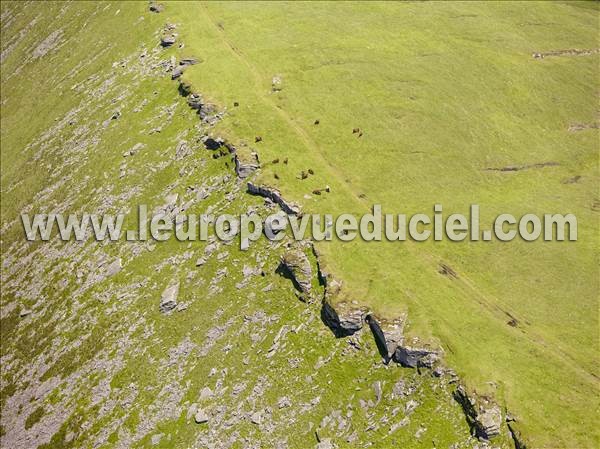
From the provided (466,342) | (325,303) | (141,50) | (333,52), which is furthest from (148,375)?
(141,50)

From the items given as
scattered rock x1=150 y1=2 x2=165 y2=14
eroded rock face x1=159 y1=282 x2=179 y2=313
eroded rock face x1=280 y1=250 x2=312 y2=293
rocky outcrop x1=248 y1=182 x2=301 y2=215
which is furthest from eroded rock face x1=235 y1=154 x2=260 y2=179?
scattered rock x1=150 y1=2 x2=165 y2=14

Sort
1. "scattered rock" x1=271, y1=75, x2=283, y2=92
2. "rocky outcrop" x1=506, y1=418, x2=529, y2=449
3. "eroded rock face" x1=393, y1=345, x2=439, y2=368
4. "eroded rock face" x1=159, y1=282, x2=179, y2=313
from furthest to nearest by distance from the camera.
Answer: "scattered rock" x1=271, y1=75, x2=283, y2=92, "eroded rock face" x1=159, y1=282, x2=179, y2=313, "eroded rock face" x1=393, y1=345, x2=439, y2=368, "rocky outcrop" x1=506, y1=418, x2=529, y2=449

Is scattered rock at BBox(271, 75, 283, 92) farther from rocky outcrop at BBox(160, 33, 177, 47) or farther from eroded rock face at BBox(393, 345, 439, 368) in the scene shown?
eroded rock face at BBox(393, 345, 439, 368)

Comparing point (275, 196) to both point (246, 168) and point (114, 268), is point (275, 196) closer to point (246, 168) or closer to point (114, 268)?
point (246, 168)

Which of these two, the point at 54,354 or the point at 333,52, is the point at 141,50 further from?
the point at 54,354

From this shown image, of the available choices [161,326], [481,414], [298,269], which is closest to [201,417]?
[161,326]

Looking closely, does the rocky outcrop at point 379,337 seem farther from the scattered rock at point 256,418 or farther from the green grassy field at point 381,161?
the scattered rock at point 256,418
